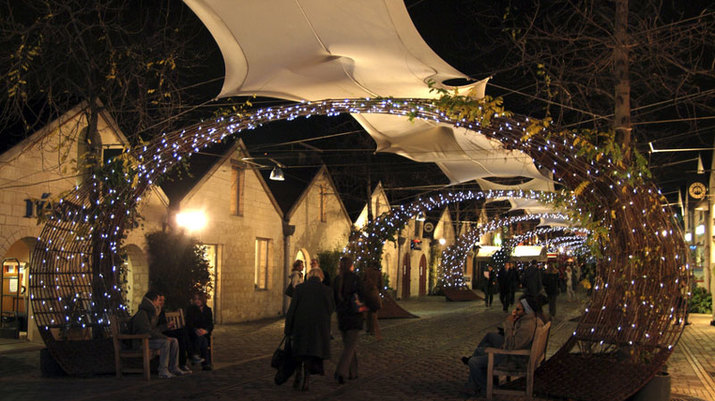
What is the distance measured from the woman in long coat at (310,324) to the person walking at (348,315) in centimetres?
79

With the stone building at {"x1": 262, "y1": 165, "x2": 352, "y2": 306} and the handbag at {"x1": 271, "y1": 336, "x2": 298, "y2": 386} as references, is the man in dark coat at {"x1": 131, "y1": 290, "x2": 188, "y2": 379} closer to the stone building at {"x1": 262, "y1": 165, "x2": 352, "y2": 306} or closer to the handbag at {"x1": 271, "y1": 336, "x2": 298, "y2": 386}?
the handbag at {"x1": 271, "y1": 336, "x2": 298, "y2": 386}

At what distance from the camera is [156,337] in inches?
425

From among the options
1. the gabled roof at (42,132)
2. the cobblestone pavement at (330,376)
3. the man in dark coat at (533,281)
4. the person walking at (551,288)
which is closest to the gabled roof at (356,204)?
the person walking at (551,288)

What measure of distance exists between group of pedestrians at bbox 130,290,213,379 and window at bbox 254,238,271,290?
38.7 feet

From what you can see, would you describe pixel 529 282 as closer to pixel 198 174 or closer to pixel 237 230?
pixel 237 230

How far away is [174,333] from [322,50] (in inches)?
195

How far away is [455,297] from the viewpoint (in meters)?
34.5

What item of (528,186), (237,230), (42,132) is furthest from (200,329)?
(528,186)

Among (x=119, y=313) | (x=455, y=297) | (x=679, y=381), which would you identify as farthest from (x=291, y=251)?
(x=679, y=381)

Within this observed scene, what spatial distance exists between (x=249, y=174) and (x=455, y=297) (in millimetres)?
14976

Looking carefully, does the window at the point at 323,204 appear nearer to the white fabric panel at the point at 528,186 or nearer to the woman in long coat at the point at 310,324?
the white fabric panel at the point at 528,186

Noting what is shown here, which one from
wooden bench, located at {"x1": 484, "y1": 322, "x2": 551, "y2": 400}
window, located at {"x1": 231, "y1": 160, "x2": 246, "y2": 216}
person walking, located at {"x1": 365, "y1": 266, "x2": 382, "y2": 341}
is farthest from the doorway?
wooden bench, located at {"x1": 484, "y1": 322, "x2": 551, "y2": 400}

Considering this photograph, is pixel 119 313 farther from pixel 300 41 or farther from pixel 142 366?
pixel 300 41

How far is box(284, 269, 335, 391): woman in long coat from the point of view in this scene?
916 centimetres
